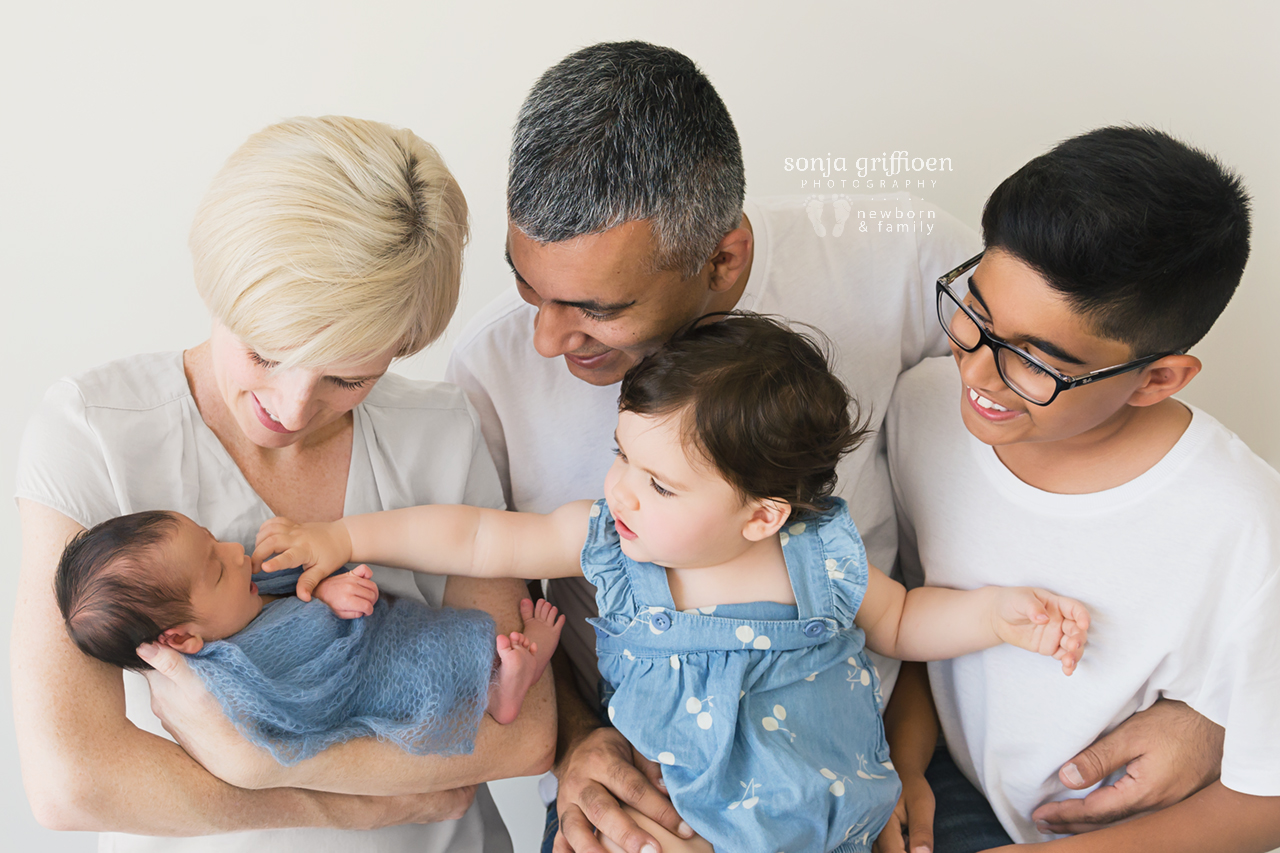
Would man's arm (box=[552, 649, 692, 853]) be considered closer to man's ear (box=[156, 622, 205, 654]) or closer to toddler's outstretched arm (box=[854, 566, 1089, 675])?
toddler's outstretched arm (box=[854, 566, 1089, 675])

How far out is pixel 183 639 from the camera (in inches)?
56.7

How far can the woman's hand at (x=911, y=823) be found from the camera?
1.84 meters

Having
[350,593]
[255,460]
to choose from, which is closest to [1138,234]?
[350,593]

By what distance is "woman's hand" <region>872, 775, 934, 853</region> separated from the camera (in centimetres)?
184

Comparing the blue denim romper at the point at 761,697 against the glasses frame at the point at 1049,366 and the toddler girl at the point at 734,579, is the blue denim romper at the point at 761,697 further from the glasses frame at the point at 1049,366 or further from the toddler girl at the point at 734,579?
the glasses frame at the point at 1049,366

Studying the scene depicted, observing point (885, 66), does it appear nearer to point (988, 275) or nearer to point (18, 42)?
point (988, 275)

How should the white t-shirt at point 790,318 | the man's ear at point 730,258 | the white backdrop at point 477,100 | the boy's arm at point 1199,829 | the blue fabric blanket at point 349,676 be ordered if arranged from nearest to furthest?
the blue fabric blanket at point 349,676
the boy's arm at point 1199,829
the man's ear at point 730,258
the white t-shirt at point 790,318
the white backdrop at point 477,100

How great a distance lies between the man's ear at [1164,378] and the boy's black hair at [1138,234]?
0.03 metres

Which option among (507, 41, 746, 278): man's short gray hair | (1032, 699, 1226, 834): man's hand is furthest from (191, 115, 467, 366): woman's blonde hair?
(1032, 699, 1226, 834): man's hand

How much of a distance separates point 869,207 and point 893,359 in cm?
38

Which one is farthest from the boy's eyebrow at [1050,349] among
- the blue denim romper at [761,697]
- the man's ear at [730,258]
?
the man's ear at [730,258]

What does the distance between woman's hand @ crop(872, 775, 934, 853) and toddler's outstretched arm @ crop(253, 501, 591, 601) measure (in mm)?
860

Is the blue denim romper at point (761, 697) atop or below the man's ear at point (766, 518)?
below

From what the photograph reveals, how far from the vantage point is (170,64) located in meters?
2.20
